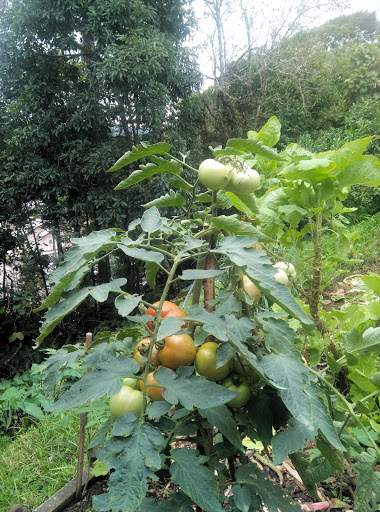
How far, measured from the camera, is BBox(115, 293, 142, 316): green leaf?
0.46 metres

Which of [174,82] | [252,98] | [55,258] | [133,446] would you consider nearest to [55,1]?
[174,82]

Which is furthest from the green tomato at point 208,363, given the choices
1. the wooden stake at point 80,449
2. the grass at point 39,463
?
the grass at point 39,463

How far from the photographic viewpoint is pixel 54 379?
0.51m

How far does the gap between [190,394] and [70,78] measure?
4.86 metres

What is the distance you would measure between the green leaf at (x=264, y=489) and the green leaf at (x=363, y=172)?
855 mm

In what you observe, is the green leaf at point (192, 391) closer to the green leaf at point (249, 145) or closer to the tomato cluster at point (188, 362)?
the tomato cluster at point (188, 362)

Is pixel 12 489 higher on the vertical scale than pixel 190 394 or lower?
lower

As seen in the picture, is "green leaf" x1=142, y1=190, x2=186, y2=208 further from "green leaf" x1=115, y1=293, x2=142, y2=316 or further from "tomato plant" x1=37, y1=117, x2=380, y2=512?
"green leaf" x1=115, y1=293, x2=142, y2=316

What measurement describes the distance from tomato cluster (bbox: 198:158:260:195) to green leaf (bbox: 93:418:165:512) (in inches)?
15.3

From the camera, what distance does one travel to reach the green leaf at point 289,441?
17.4 inches

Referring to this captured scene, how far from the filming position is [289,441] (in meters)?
0.46

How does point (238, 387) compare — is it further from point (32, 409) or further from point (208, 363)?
point (32, 409)

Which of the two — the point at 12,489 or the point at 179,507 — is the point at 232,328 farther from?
the point at 12,489

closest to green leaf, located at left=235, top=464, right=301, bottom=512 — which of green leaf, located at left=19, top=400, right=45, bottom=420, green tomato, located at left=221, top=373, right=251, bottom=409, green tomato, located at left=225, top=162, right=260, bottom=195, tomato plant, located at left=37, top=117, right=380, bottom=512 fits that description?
tomato plant, located at left=37, top=117, right=380, bottom=512
